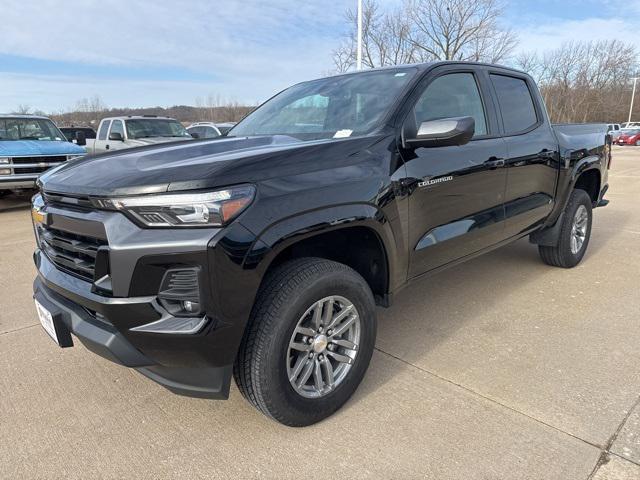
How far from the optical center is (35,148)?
869 centimetres

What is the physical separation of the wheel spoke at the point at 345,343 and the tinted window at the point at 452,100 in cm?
135

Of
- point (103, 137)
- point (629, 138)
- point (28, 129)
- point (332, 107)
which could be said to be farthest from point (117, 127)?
point (629, 138)

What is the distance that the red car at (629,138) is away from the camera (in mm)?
36250

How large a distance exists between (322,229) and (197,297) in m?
0.68

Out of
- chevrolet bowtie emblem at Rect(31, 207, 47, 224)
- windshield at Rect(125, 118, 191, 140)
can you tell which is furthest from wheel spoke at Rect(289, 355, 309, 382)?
windshield at Rect(125, 118, 191, 140)

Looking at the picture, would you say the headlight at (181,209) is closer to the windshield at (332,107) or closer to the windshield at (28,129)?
the windshield at (332,107)

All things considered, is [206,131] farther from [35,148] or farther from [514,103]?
[514,103]

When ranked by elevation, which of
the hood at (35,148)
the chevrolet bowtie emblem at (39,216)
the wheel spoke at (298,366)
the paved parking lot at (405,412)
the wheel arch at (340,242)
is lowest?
the paved parking lot at (405,412)

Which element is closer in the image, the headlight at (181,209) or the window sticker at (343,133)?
the headlight at (181,209)

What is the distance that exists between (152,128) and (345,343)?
10.5 metres

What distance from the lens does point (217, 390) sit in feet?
6.58

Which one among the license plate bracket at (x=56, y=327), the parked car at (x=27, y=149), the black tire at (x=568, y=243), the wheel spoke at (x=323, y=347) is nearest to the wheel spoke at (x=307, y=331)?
the wheel spoke at (x=323, y=347)

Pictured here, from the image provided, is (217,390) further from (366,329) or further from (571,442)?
(571,442)

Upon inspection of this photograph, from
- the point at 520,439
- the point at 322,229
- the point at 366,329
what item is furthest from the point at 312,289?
the point at 520,439
